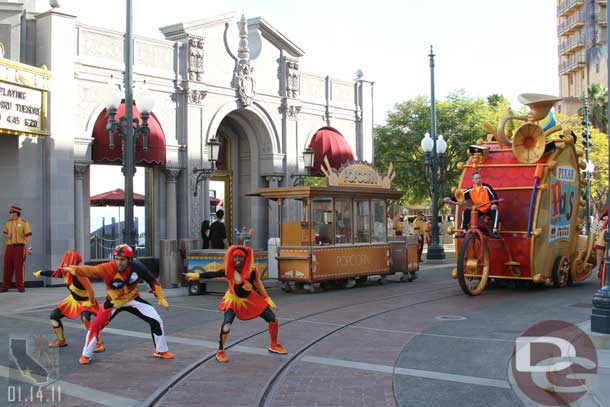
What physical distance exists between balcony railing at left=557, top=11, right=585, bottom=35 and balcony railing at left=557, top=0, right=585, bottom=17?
821mm

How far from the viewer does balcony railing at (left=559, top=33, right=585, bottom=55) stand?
74.0 metres

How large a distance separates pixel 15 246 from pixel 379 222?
8.99m

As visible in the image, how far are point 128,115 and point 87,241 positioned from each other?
6151 mm

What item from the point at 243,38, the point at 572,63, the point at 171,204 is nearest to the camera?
the point at 171,204

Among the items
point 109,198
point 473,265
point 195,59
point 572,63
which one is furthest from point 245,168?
point 572,63

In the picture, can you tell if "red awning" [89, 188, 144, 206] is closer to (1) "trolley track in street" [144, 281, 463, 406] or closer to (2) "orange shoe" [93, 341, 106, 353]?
(1) "trolley track in street" [144, 281, 463, 406]

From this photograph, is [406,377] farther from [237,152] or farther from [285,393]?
[237,152]

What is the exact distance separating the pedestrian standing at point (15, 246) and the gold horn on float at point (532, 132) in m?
11.2

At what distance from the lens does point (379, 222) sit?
18734 mm

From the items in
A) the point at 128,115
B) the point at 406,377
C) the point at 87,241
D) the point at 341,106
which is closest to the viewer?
the point at 406,377

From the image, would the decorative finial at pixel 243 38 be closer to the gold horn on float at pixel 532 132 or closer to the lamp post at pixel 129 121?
the lamp post at pixel 129 121

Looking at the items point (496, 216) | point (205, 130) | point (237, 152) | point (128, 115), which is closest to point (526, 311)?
point (496, 216)

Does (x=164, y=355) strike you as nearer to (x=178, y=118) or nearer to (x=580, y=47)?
(x=178, y=118)

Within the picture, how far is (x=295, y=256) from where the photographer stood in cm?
1631
